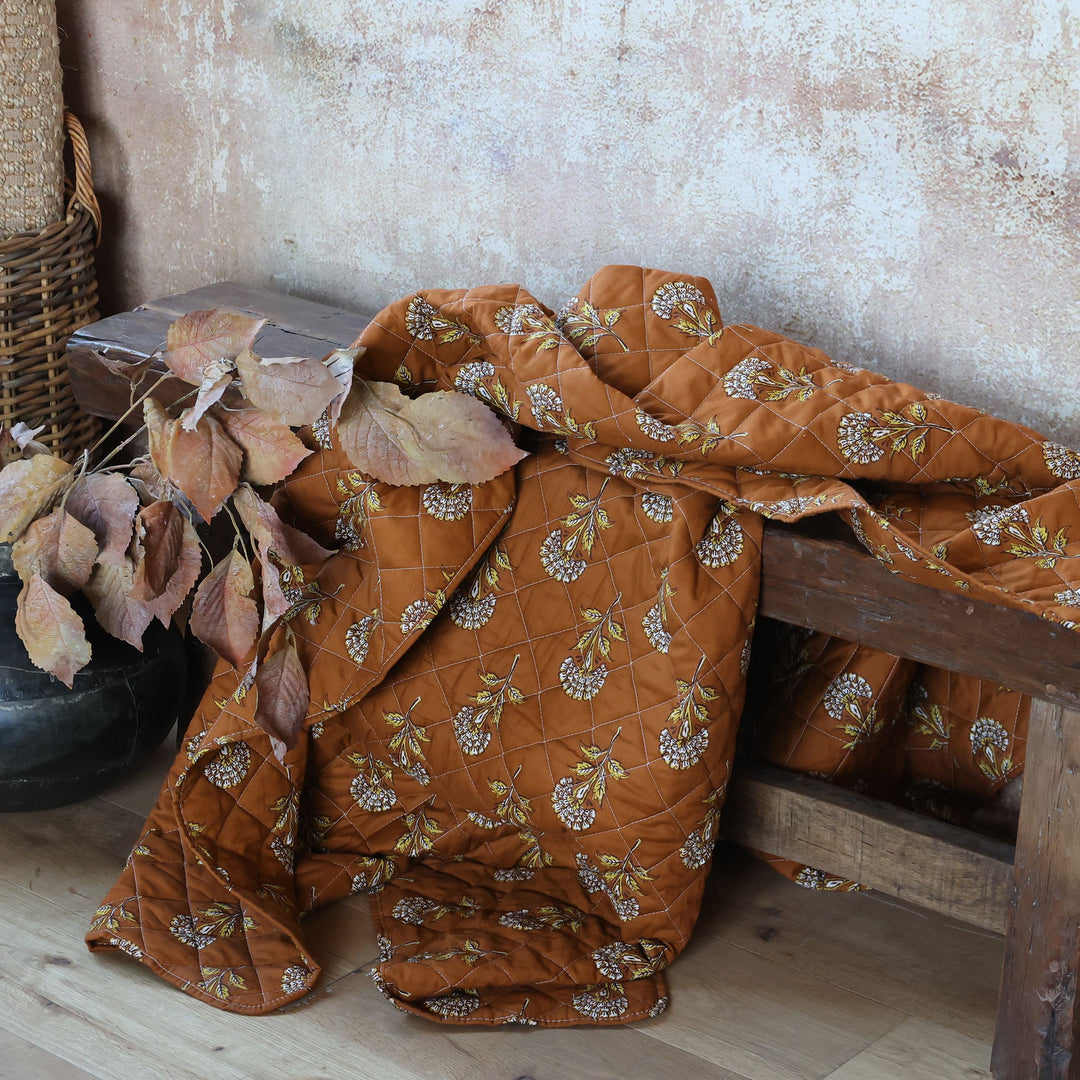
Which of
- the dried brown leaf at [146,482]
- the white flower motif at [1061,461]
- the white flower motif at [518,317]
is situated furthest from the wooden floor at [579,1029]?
the white flower motif at [518,317]

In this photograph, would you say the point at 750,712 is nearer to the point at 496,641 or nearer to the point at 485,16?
the point at 496,641

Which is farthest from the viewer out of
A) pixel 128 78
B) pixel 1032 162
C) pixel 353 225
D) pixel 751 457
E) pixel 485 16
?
pixel 128 78

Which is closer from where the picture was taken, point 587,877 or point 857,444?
point 857,444

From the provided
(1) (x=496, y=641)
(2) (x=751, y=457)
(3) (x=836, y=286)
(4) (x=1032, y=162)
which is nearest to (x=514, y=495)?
(1) (x=496, y=641)

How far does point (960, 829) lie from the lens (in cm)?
132

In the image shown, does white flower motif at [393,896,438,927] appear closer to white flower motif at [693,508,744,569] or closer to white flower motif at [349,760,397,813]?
white flower motif at [349,760,397,813]

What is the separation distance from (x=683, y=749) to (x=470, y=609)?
0.88 ft

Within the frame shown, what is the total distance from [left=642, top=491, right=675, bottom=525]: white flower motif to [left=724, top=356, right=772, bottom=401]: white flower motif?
126mm

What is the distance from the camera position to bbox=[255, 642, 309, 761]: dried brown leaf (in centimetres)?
135

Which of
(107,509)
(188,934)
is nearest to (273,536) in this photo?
(107,509)

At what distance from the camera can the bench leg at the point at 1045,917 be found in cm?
114

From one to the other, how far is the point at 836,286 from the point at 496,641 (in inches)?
21.3

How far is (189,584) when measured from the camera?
1.39 m

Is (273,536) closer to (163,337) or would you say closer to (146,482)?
(146,482)
